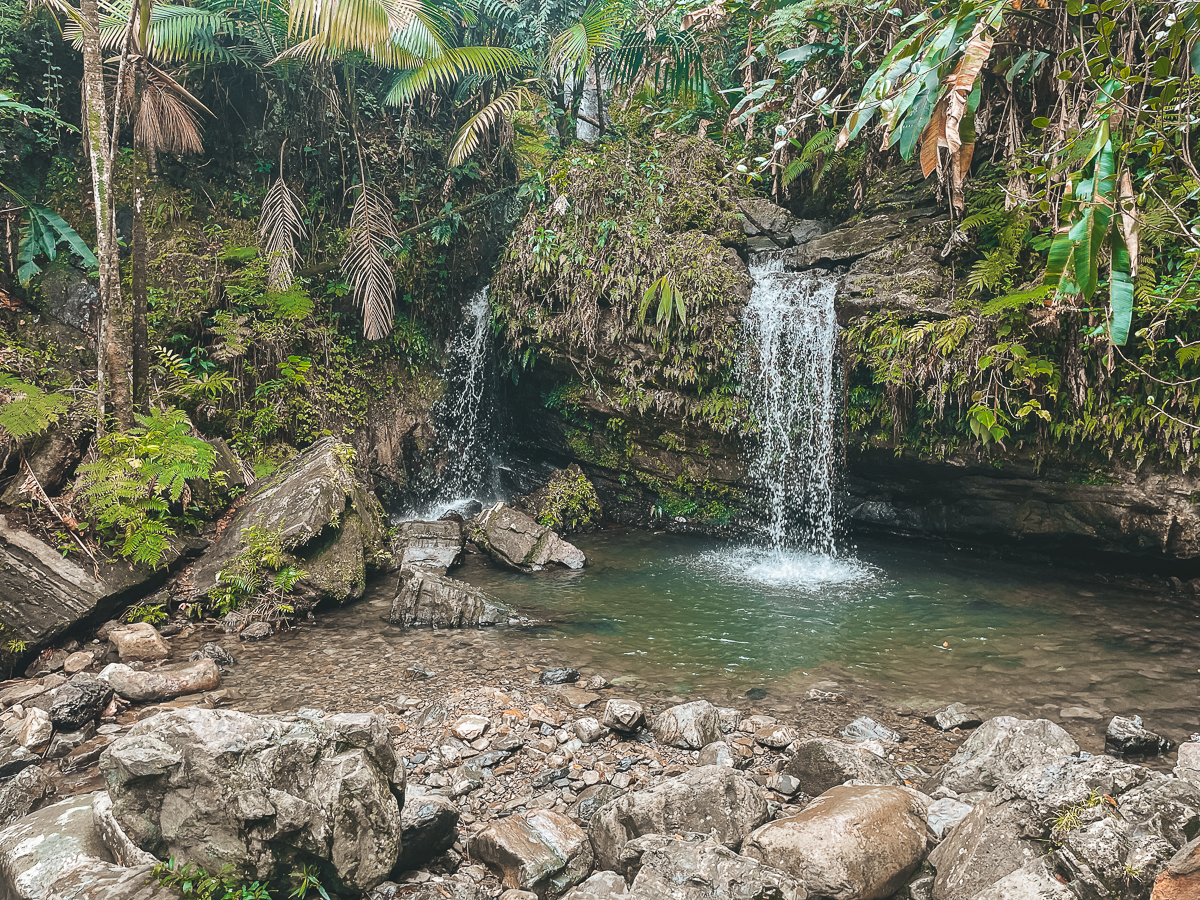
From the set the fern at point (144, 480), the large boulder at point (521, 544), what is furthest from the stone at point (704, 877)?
the large boulder at point (521, 544)

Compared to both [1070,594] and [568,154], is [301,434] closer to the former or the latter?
[568,154]

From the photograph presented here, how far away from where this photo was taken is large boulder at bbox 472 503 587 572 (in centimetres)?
762

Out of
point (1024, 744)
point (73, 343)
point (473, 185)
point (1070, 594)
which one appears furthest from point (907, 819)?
point (473, 185)

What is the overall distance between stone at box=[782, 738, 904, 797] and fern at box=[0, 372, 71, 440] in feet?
21.4

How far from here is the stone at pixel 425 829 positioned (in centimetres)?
255

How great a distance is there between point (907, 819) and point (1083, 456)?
5609mm

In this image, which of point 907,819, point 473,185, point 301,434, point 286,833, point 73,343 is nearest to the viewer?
point 286,833

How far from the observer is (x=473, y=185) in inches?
403

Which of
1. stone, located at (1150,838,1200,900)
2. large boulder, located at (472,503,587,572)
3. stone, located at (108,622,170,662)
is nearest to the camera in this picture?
stone, located at (1150,838,1200,900)

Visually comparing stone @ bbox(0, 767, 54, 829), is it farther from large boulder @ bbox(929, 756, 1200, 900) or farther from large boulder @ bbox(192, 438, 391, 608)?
large boulder @ bbox(929, 756, 1200, 900)

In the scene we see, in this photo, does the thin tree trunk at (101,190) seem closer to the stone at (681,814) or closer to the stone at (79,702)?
the stone at (79,702)

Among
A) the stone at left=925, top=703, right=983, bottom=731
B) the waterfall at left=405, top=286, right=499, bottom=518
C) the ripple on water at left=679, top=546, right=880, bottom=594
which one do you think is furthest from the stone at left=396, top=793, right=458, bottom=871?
the waterfall at left=405, top=286, right=499, bottom=518

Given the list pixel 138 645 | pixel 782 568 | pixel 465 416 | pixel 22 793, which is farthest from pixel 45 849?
pixel 465 416

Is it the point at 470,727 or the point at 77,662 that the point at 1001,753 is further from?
the point at 77,662
